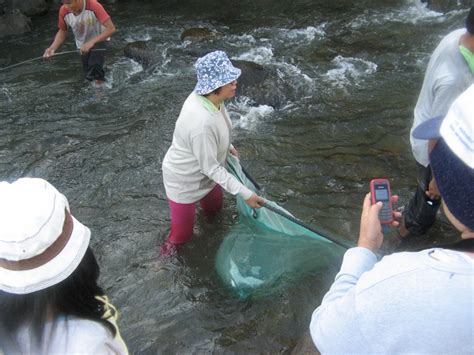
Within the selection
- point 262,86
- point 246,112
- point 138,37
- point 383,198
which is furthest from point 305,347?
point 138,37

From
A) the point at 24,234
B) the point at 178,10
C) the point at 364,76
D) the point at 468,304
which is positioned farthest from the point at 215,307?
the point at 178,10

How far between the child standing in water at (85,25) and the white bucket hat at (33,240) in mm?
5676

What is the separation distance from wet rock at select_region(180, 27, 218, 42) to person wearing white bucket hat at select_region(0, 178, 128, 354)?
29.4ft

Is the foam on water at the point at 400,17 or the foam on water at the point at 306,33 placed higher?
the foam on water at the point at 400,17

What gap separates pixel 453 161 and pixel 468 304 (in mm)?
374

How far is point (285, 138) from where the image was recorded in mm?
6262

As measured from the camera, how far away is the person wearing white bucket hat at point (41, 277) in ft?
4.53

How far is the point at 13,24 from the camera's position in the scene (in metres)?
11.2

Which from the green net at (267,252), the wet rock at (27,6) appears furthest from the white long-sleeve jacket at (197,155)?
the wet rock at (27,6)

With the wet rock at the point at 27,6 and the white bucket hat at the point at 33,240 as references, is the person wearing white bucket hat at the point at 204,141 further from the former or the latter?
the wet rock at the point at 27,6

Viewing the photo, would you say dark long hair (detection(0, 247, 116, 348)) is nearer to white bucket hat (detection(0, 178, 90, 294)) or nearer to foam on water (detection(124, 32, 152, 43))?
white bucket hat (detection(0, 178, 90, 294))

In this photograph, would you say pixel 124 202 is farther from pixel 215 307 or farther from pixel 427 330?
pixel 427 330

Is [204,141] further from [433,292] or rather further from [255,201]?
[433,292]

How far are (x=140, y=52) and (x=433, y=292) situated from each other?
29.1 ft
